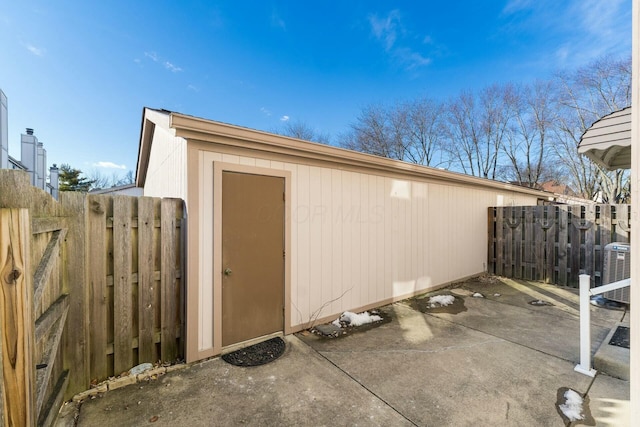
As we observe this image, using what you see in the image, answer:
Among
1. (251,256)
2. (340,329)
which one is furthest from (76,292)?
(340,329)

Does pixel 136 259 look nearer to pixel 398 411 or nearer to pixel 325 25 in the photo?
pixel 398 411

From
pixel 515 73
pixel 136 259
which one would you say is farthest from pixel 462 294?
pixel 515 73

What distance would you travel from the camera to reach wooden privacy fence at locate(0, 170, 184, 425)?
5.30 feet

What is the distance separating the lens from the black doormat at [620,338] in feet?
10.3

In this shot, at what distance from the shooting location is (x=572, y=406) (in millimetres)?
2295

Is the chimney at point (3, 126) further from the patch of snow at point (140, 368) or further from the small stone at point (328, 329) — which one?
the small stone at point (328, 329)

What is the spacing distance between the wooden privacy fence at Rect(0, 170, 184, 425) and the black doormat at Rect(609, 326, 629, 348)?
16.2ft

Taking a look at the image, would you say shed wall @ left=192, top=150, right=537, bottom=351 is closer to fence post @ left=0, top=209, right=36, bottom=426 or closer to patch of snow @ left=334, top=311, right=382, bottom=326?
patch of snow @ left=334, top=311, right=382, bottom=326

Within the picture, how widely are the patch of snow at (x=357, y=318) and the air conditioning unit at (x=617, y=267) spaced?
164 inches

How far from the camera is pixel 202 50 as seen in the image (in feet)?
29.0

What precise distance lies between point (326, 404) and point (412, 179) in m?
4.21

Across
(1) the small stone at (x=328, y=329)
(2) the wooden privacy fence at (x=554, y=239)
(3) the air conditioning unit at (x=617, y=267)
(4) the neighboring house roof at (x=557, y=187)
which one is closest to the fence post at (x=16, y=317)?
(1) the small stone at (x=328, y=329)

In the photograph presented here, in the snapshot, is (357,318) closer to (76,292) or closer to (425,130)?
(76,292)

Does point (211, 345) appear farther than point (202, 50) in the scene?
No
